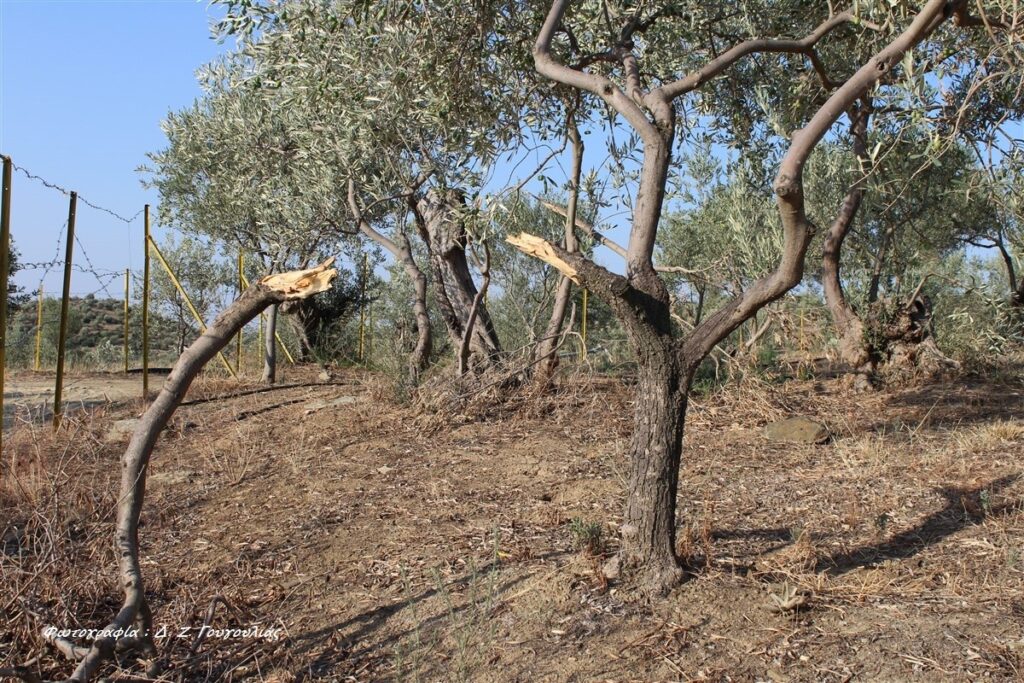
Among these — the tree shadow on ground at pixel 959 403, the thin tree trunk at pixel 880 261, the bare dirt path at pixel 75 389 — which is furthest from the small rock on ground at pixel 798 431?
the bare dirt path at pixel 75 389

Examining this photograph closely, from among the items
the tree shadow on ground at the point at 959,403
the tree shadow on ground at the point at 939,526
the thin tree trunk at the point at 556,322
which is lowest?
the tree shadow on ground at the point at 939,526

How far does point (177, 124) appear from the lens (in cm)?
1032

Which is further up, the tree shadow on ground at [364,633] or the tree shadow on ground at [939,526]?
the tree shadow on ground at [939,526]

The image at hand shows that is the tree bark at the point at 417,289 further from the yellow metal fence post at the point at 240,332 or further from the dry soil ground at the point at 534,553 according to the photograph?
the yellow metal fence post at the point at 240,332

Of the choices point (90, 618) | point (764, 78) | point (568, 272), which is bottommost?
point (90, 618)

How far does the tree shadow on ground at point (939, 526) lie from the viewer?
14.5ft

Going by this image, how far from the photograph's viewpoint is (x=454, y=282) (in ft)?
29.2

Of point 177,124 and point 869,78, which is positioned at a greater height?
point 177,124

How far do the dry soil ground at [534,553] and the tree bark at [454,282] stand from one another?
133 centimetres

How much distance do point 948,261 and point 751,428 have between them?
6108 mm

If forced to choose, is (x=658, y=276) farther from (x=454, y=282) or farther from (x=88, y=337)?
(x=88, y=337)

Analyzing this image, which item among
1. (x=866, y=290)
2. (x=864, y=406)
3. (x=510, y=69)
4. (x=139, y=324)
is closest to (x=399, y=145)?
(x=510, y=69)

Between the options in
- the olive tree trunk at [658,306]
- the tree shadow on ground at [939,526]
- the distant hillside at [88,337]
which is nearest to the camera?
the olive tree trunk at [658,306]

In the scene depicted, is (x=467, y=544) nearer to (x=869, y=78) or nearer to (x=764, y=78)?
(x=869, y=78)
